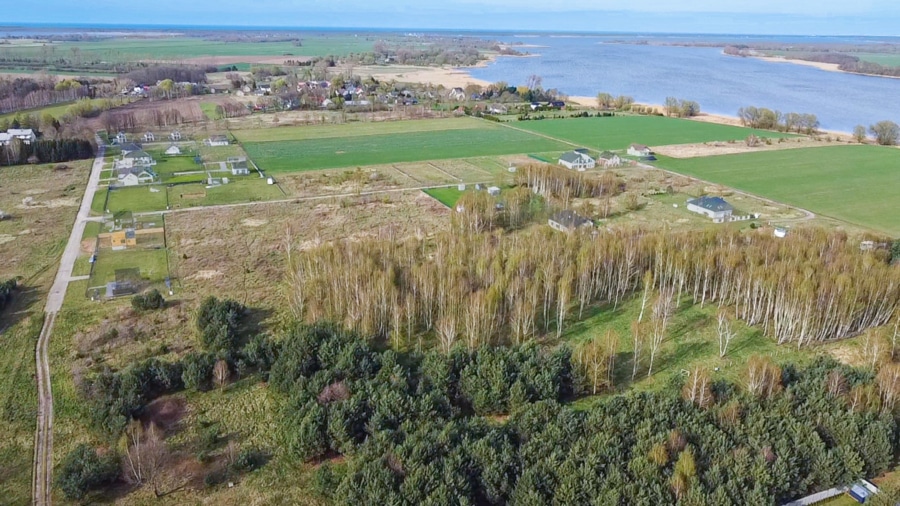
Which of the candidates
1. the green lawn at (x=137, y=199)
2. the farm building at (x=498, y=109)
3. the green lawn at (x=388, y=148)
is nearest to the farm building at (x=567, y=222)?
the green lawn at (x=388, y=148)

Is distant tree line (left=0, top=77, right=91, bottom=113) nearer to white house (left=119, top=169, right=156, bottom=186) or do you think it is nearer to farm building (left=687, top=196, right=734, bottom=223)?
white house (left=119, top=169, right=156, bottom=186)

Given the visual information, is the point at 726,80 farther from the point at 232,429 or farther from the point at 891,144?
the point at 232,429

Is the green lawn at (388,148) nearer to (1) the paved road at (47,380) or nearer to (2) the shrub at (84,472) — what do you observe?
(1) the paved road at (47,380)

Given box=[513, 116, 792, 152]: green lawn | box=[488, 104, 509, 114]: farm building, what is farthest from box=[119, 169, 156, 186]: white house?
box=[488, 104, 509, 114]: farm building

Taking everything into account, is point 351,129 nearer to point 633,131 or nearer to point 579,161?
point 579,161

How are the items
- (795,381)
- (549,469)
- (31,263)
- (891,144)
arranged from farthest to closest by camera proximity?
(891,144) < (31,263) < (795,381) < (549,469)

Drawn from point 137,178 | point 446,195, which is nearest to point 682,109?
point 446,195

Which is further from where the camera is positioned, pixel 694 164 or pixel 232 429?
pixel 694 164

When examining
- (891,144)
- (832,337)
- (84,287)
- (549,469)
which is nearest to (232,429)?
(549,469)
